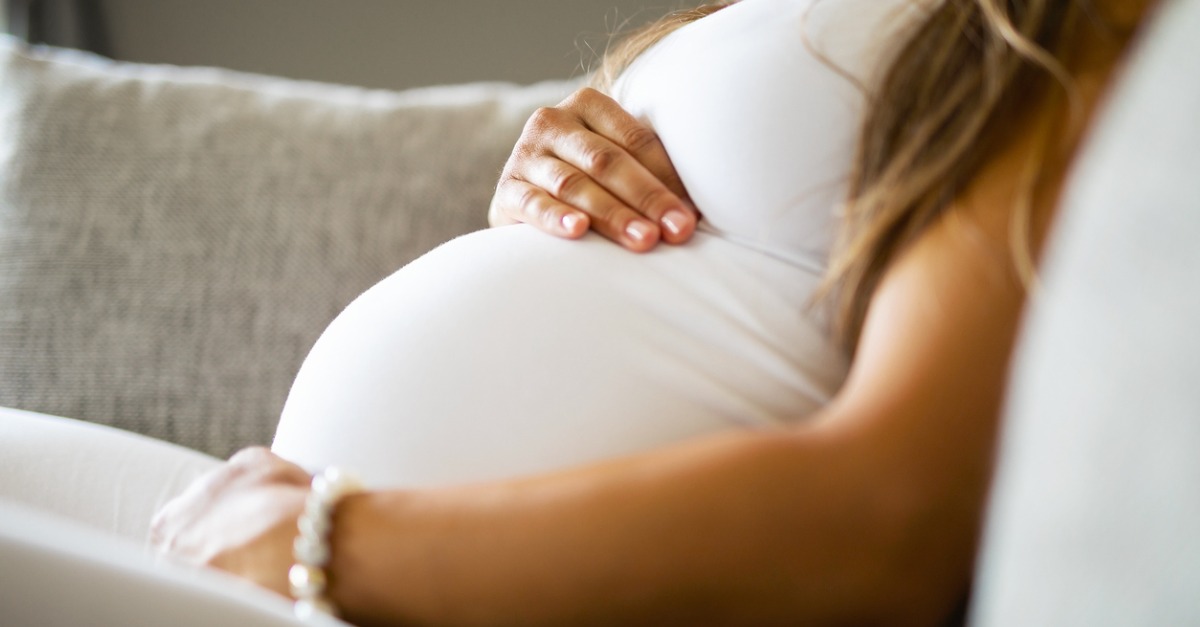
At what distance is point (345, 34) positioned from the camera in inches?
73.5

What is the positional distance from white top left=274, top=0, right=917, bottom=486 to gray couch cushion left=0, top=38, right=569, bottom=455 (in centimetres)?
51

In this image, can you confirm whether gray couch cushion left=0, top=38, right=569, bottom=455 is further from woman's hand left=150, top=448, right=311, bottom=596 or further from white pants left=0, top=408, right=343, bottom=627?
white pants left=0, top=408, right=343, bottom=627

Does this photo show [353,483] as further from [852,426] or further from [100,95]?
[100,95]

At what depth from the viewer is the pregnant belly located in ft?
1.77

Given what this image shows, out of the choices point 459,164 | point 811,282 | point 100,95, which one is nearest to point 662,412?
point 811,282

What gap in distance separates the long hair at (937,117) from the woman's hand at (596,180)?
0.14m

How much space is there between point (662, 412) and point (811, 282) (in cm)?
13

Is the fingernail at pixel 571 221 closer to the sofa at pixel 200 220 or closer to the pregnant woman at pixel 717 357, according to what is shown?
the pregnant woman at pixel 717 357

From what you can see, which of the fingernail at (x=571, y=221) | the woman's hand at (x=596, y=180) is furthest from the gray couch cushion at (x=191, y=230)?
the fingernail at (x=571, y=221)

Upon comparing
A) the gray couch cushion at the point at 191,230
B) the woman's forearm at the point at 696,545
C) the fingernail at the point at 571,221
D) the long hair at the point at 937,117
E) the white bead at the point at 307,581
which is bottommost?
the gray couch cushion at the point at 191,230

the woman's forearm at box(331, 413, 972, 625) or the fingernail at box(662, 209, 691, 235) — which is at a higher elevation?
the fingernail at box(662, 209, 691, 235)

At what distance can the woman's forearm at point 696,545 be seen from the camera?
399 mm

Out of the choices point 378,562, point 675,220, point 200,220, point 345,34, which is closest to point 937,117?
point 675,220

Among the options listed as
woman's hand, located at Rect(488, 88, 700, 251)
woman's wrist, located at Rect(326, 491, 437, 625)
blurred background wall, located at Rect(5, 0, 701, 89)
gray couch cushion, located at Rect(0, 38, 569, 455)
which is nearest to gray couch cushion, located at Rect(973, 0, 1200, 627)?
woman's wrist, located at Rect(326, 491, 437, 625)
